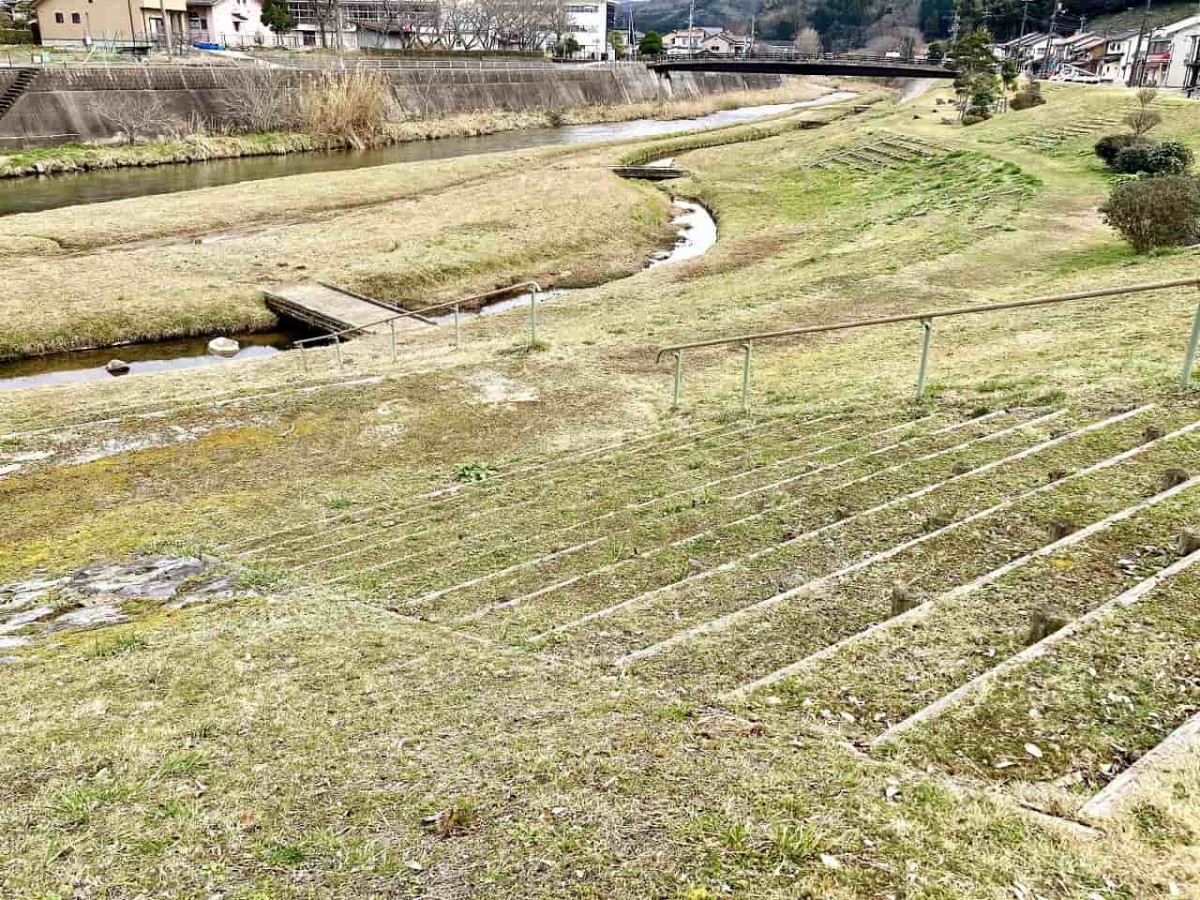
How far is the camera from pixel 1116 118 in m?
41.6

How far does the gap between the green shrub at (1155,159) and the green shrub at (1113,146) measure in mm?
1070

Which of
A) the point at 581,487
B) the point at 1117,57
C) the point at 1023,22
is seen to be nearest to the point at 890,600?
the point at 581,487

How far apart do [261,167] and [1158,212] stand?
47.9 meters

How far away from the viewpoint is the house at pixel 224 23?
86125 millimetres

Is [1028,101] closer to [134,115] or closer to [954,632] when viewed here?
[134,115]

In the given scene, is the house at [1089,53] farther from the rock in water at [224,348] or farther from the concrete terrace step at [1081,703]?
the concrete terrace step at [1081,703]

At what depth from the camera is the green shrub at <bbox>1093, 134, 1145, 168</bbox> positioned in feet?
108

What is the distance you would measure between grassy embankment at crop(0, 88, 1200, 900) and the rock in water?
510 centimetres

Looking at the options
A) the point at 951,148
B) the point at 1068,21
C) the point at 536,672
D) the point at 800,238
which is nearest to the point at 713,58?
the point at 1068,21

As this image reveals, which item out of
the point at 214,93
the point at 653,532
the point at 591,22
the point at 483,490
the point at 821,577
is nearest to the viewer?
the point at 821,577

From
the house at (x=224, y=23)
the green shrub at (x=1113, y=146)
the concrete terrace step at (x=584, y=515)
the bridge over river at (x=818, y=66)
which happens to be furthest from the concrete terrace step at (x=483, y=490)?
the house at (x=224, y=23)

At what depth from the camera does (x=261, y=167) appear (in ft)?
174

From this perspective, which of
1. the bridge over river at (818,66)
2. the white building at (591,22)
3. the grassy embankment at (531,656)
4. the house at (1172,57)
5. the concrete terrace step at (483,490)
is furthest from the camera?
the white building at (591,22)

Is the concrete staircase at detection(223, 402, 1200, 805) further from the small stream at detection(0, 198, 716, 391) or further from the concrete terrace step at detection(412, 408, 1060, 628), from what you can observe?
the small stream at detection(0, 198, 716, 391)
